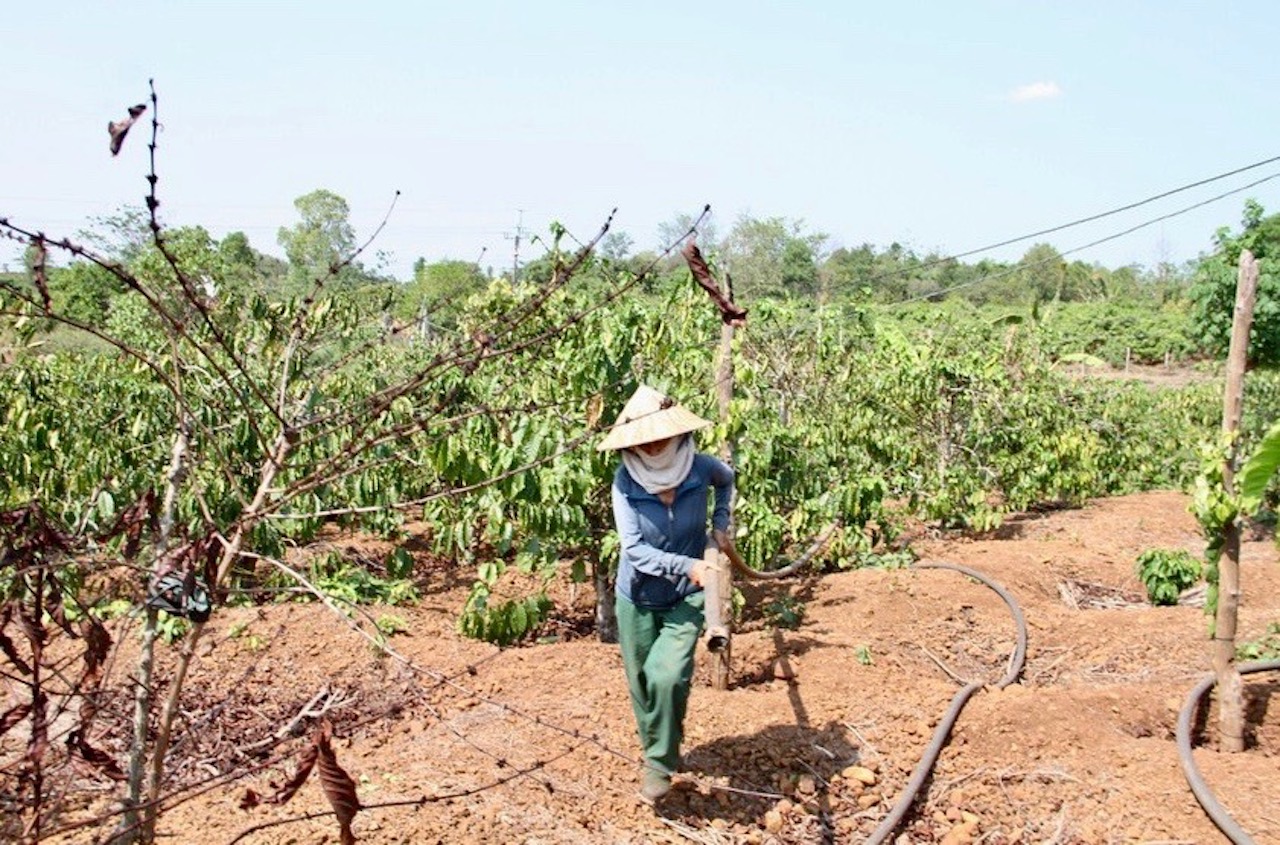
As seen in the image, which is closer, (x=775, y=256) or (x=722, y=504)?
(x=722, y=504)

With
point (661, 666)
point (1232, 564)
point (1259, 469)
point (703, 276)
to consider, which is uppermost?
point (703, 276)

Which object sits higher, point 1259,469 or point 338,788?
point 1259,469

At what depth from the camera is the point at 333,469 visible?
2.07 metres

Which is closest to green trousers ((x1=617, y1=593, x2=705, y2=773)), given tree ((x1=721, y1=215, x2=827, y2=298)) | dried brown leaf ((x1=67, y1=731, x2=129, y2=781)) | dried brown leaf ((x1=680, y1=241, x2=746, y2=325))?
dried brown leaf ((x1=680, y1=241, x2=746, y2=325))

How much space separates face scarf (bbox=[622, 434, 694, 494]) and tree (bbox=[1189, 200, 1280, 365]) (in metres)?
9.78

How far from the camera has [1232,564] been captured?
4.81 meters

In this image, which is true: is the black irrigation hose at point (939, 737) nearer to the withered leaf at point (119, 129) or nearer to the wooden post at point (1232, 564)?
the wooden post at point (1232, 564)

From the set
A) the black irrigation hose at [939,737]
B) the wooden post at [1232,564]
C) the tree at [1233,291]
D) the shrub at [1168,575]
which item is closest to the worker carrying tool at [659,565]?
the black irrigation hose at [939,737]

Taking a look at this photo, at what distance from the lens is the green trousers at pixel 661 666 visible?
13.3 ft

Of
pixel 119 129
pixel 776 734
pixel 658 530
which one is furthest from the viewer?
pixel 776 734

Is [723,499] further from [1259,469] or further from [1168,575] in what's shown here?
[1168,575]

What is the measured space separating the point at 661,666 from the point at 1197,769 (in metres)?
2.28

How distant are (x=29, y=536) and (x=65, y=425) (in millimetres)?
6164

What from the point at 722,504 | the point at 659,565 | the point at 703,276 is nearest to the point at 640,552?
the point at 659,565
